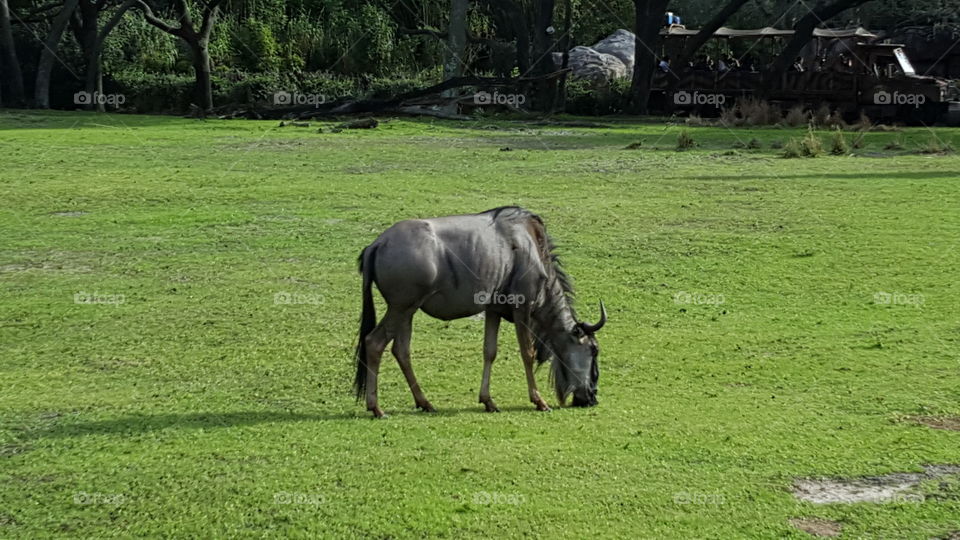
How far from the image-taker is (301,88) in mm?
36125

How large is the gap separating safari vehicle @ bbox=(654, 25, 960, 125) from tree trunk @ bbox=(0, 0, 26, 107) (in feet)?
58.7

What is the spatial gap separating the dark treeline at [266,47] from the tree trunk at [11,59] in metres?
0.03

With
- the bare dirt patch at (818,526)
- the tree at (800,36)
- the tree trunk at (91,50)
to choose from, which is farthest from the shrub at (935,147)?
the bare dirt patch at (818,526)

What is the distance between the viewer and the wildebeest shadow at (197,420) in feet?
27.3

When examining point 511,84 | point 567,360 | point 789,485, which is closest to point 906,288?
point 567,360

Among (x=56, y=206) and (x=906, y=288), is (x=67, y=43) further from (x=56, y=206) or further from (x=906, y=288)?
(x=906, y=288)

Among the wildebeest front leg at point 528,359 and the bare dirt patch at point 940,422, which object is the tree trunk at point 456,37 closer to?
the wildebeest front leg at point 528,359

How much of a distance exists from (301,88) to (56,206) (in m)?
19.0
